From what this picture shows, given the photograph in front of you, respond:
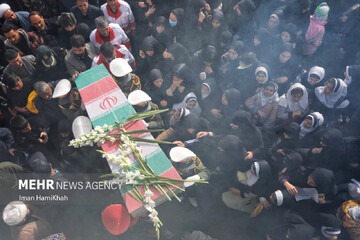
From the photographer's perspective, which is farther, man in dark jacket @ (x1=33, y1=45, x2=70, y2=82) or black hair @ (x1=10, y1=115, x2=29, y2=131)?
man in dark jacket @ (x1=33, y1=45, x2=70, y2=82)

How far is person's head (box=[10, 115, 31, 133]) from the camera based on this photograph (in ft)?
10.0

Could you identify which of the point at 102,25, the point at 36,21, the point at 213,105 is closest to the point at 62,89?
the point at 102,25

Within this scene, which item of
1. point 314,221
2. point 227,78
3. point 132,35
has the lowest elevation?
point 314,221

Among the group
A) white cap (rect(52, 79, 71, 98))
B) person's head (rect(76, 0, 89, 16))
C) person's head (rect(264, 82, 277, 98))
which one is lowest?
person's head (rect(264, 82, 277, 98))

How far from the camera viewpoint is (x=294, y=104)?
407cm

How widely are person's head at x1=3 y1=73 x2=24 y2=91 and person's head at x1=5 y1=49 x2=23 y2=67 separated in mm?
294

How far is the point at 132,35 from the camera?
4895 millimetres

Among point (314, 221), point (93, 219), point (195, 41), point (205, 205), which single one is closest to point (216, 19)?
point (195, 41)

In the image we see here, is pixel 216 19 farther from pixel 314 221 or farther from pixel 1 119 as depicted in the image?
pixel 1 119

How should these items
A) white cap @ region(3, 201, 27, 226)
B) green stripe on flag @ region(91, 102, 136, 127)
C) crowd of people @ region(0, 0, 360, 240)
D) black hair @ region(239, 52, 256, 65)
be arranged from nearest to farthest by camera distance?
green stripe on flag @ region(91, 102, 136, 127)
white cap @ region(3, 201, 27, 226)
crowd of people @ region(0, 0, 360, 240)
black hair @ region(239, 52, 256, 65)

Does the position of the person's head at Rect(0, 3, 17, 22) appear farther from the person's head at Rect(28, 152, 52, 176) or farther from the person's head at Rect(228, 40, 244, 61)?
the person's head at Rect(228, 40, 244, 61)

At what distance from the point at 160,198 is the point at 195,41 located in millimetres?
3902

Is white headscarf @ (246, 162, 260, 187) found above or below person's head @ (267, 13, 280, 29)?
below

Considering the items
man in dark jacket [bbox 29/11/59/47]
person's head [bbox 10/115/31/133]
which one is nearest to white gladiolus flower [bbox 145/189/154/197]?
person's head [bbox 10/115/31/133]
